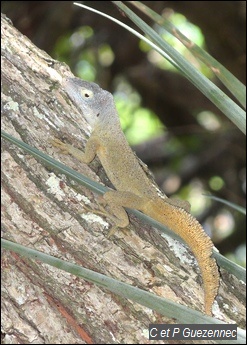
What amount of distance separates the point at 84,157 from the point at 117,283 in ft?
3.08

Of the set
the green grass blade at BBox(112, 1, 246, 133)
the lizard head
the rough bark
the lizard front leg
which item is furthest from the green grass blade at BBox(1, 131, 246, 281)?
the lizard head

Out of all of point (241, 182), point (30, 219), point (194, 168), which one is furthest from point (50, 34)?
point (30, 219)

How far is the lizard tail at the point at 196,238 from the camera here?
Answer: 91.2 inches

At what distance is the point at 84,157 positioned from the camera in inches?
101

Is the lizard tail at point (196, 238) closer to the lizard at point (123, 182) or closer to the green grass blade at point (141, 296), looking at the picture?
the lizard at point (123, 182)

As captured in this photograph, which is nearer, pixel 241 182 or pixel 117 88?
pixel 241 182

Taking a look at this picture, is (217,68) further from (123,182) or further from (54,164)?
(123,182)

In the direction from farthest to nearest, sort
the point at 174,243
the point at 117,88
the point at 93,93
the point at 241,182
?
the point at 117,88, the point at 241,182, the point at 93,93, the point at 174,243

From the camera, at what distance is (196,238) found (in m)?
2.46

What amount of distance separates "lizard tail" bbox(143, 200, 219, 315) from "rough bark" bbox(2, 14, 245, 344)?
5 cm

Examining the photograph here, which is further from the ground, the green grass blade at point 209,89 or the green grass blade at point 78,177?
the green grass blade at point 209,89

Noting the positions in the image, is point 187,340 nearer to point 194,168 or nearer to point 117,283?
point 117,283

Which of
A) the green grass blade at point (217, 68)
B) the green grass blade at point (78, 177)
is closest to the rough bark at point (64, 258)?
the green grass blade at point (78, 177)

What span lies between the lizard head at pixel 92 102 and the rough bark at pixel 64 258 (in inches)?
27.9
